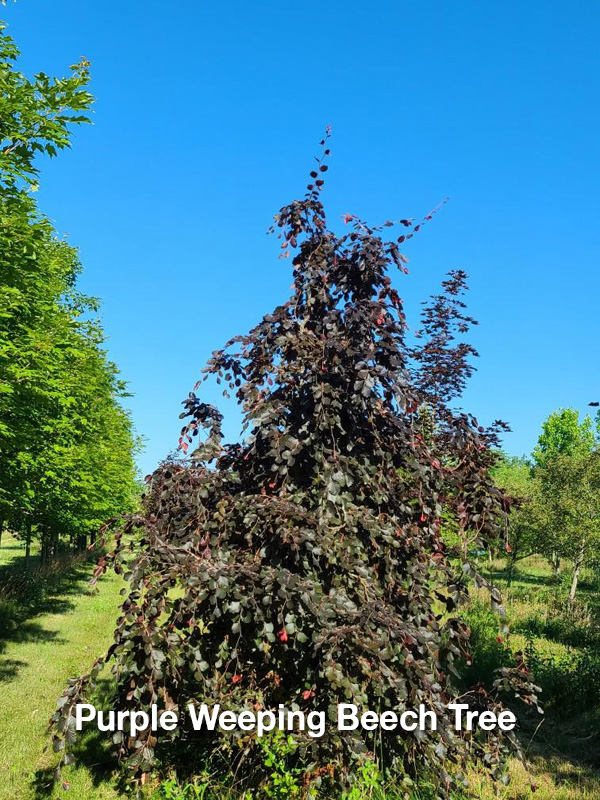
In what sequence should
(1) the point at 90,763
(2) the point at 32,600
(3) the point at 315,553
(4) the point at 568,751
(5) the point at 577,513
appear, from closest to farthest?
(3) the point at 315,553
(1) the point at 90,763
(4) the point at 568,751
(2) the point at 32,600
(5) the point at 577,513

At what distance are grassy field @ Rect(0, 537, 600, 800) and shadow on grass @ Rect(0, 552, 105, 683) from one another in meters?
0.04

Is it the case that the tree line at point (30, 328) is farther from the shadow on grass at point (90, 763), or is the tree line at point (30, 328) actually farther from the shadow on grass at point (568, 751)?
the shadow on grass at point (568, 751)

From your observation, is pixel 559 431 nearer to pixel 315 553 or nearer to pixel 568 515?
pixel 568 515

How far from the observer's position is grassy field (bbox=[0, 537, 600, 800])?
5.03 m

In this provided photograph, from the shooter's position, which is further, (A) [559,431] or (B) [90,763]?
(A) [559,431]

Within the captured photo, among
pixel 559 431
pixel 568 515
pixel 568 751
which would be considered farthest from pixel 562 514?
pixel 559 431

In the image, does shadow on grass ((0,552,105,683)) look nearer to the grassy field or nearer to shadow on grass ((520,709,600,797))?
the grassy field

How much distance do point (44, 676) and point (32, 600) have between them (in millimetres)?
5991

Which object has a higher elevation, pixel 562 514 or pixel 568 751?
pixel 562 514

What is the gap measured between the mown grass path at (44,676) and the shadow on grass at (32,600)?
0.9 inches

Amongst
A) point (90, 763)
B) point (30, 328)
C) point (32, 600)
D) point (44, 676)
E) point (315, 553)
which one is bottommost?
point (44, 676)

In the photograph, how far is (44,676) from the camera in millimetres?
8570

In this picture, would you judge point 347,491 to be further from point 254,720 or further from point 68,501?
point 68,501

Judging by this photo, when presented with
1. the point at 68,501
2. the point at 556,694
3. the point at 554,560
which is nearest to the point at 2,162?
the point at 68,501
